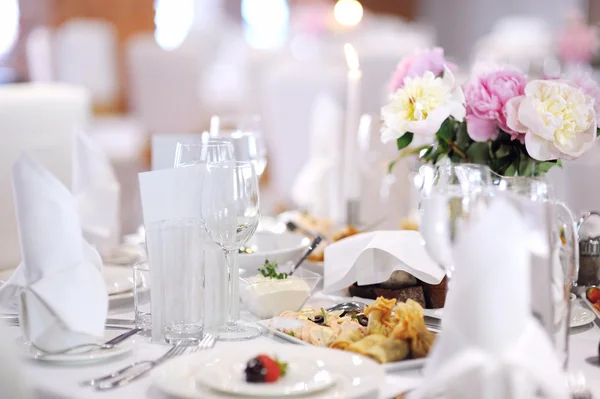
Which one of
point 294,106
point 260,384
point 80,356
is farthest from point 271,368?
point 294,106

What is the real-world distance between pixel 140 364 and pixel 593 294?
79 centimetres

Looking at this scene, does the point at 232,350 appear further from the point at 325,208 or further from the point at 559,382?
the point at 325,208

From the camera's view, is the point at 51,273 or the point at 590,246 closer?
the point at 51,273

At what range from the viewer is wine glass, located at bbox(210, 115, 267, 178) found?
1838 millimetres

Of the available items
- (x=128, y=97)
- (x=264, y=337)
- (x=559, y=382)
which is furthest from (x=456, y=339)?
(x=128, y=97)

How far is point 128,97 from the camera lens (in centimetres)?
921

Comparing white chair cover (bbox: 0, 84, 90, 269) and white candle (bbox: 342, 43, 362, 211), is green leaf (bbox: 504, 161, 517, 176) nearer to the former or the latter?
white candle (bbox: 342, 43, 362, 211)

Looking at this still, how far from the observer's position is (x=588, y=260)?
161 cm

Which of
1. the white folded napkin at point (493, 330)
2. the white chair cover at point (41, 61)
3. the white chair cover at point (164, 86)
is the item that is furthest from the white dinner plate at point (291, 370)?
the white chair cover at point (41, 61)

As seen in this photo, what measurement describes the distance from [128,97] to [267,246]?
7680 millimetres

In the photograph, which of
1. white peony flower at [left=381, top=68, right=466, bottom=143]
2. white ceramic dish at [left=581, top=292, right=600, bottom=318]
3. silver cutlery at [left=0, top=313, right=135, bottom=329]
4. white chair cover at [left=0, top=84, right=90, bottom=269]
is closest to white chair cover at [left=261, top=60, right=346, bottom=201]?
white chair cover at [left=0, top=84, right=90, bottom=269]

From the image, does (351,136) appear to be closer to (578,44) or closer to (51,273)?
(51,273)

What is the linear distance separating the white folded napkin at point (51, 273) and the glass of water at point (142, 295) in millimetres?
82

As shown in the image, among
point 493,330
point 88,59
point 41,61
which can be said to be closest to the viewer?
point 493,330
